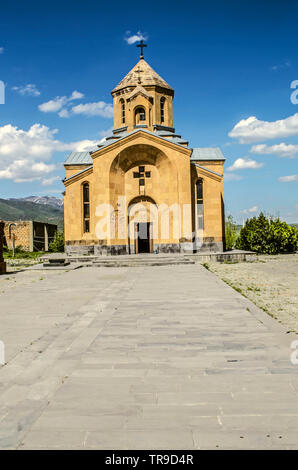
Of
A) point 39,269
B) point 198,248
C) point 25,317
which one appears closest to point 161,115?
point 198,248

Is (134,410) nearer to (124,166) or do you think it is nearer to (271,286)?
(271,286)

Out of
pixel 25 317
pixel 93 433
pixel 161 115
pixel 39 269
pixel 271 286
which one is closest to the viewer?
pixel 93 433

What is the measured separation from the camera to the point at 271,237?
84.5ft

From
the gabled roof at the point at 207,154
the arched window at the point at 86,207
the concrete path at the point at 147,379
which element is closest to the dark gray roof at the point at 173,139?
the gabled roof at the point at 207,154

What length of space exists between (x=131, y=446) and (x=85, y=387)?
1161 mm

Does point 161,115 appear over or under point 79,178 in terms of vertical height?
over

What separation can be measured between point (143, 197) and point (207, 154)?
718cm

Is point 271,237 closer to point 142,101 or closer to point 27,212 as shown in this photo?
point 142,101

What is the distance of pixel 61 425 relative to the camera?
2.89 metres

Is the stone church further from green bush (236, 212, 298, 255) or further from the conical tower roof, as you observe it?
green bush (236, 212, 298, 255)

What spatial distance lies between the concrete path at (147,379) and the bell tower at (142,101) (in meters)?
20.8

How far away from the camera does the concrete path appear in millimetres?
2748

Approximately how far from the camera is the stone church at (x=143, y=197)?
22734 mm

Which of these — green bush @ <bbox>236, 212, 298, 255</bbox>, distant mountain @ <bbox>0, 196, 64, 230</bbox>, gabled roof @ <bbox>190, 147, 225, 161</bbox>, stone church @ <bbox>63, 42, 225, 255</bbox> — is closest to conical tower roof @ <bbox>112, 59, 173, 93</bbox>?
stone church @ <bbox>63, 42, 225, 255</bbox>
